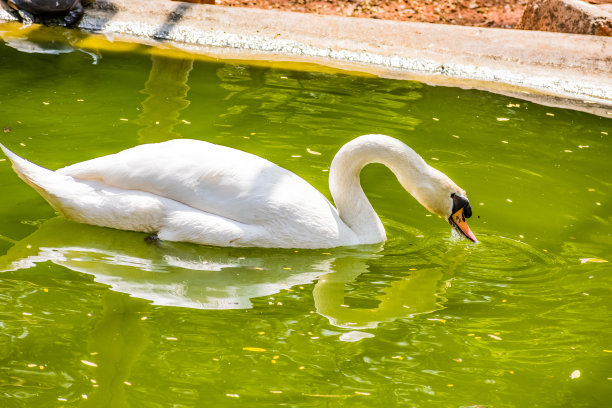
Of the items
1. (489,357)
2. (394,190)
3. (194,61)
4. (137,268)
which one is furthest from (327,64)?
(489,357)

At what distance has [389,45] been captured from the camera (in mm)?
9406

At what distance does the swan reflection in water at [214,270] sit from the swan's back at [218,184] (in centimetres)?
19

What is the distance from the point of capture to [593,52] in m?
9.12

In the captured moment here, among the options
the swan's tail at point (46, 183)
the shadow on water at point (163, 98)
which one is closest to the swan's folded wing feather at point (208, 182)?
the swan's tail at point (46, 183)

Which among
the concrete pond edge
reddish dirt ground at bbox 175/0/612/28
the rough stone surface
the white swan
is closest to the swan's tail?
the white swan

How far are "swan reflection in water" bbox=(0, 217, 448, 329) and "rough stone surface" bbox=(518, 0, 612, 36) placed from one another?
578 centimetres

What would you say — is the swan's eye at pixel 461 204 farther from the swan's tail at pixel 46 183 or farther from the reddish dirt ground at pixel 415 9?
the reddish dirt ground at pixel 415 9

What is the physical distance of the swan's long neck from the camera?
17.5 feet

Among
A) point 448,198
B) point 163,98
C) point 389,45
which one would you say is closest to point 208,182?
point 448,198

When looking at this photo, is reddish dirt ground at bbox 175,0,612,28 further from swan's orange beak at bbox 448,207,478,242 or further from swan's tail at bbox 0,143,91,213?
swan's tail at bbox 0,143,91,213

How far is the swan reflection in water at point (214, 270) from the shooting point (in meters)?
4.57

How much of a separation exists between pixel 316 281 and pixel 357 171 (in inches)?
33.7

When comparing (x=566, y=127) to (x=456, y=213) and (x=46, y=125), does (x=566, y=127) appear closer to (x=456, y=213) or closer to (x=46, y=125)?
(x=456, y=213)

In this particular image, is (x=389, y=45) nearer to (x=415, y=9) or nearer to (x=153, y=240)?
(x=415, y=9)
